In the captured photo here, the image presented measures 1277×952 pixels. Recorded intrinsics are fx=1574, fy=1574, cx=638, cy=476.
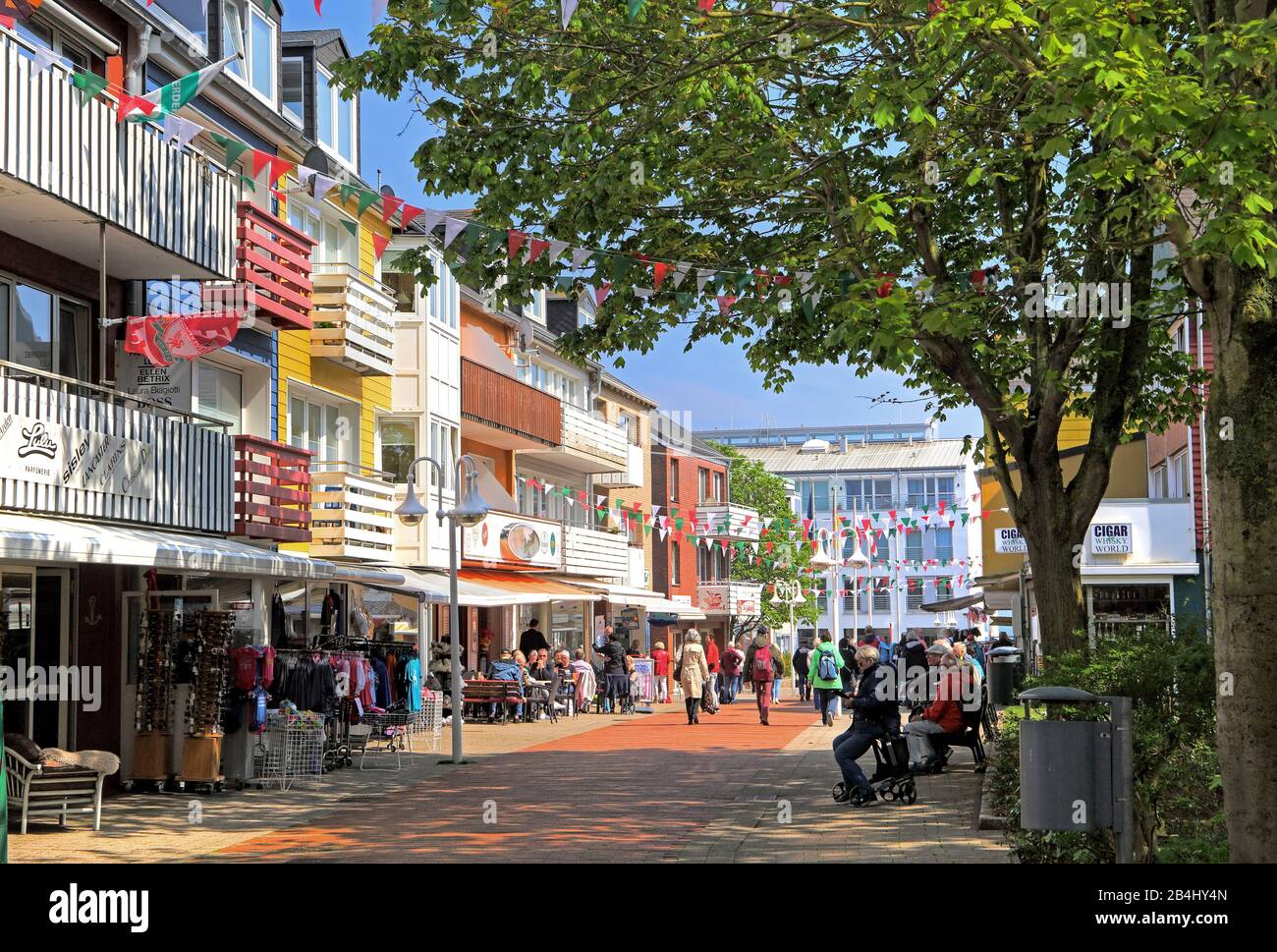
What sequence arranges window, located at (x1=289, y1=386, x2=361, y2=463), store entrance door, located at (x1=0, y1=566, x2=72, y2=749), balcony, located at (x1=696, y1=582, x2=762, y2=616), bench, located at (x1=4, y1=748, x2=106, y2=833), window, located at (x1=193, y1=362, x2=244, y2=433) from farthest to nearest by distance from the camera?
balcony, located at (x1=696, y1=582, x2=762, y2=616) → window, located at (x1=289, y1=386, x2=361, y2=463) → window, located at (x1=193, y1=362, x2=244, y2=433) → store entrance door, located at (x1=0, y1=566, x2=72, y2=749) → bench, located at (x1=4, y1=748, x2=106, y2=833)

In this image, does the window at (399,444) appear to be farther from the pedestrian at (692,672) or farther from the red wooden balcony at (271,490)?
the red wooden balcony at (271,490)

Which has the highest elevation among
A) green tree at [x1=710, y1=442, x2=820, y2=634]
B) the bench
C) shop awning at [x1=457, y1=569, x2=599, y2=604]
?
green tree at [x1=710, y1=442, x2=820, y2=634]

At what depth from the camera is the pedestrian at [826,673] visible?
27.5 m

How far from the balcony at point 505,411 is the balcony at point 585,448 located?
804 mm

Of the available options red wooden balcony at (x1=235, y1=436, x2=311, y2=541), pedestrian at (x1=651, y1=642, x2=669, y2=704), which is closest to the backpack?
red wooden balcony at (x1=235, y1=436, x2=311, y2=541)

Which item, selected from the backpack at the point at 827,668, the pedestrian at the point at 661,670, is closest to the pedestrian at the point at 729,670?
the pedestrian at the point at 661,670

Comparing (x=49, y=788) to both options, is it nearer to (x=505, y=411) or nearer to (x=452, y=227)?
(x=452, y=227)

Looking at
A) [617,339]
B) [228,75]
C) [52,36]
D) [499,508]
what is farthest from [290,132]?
[499,508]

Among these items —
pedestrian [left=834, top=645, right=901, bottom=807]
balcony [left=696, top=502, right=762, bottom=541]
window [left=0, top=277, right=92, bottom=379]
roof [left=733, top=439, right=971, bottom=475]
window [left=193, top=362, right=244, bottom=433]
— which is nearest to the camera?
pedestrian [left=834, top=645, right=901, bottom=807]

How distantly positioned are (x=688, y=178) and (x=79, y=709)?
8.97 meters

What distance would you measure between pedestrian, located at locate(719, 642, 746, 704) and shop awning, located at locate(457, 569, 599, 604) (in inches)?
138

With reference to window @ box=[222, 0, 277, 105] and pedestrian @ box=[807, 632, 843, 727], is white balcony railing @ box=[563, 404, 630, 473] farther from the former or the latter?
window @ box=[222, 0, 277, 105]

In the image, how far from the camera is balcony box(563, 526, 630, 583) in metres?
39.6

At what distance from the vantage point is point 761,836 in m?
12.9
